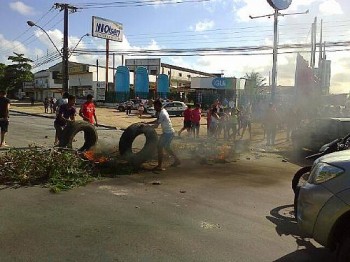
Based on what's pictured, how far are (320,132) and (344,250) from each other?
10.3m

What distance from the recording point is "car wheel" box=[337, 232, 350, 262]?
11.9ft

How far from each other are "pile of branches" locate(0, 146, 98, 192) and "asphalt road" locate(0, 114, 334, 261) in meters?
0.36

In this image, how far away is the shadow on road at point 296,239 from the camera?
452 cm

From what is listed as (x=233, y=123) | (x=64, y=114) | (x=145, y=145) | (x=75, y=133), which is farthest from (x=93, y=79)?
(x=145, y=145)

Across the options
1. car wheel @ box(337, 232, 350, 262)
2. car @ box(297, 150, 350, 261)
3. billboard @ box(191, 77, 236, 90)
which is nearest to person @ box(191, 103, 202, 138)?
car @ box(297, 150, 350, 261)

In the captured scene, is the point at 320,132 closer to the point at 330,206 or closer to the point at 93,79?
the point at 330,206

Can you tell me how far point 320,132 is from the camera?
13.4m

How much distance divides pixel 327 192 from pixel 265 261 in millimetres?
1087

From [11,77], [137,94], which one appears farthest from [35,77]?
[137,94]

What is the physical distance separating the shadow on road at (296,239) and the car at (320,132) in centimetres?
709

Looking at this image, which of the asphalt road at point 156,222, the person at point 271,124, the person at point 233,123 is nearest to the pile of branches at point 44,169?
the asphalt road at point 156,222

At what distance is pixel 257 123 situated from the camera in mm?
27234

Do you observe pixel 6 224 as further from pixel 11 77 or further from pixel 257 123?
pixel 11 77

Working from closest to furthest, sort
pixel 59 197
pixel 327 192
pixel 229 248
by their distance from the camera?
pixel 327 192 → pixel 229 248 → pixel 59 197
